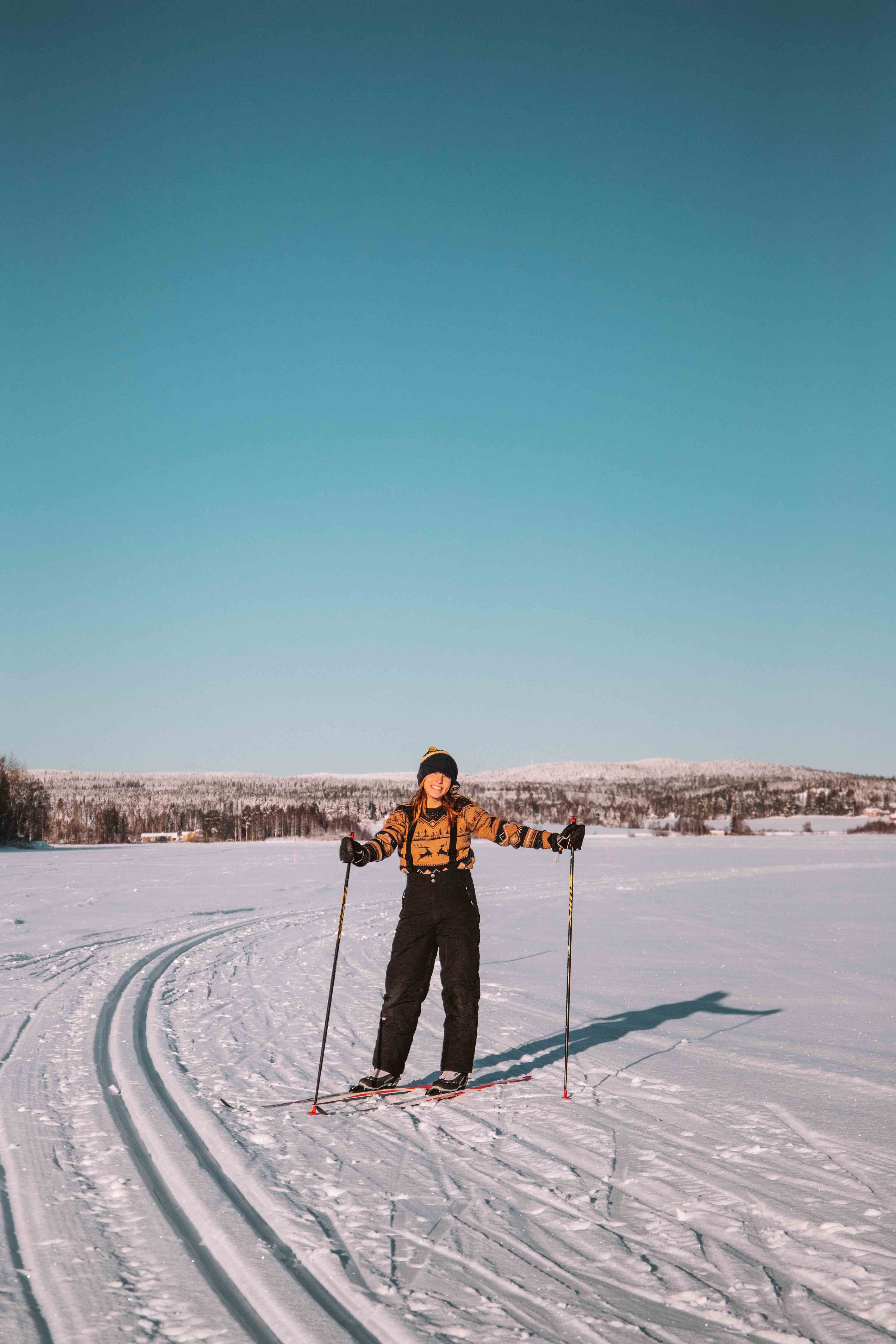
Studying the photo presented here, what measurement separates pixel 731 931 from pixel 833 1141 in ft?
27.5

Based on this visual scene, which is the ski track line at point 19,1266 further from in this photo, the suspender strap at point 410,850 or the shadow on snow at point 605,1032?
the shadow on snow at point 605,1032

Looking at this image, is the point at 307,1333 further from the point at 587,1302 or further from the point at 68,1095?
the point at 68,1095

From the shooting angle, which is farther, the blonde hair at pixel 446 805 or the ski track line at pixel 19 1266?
the blonde hair at pixel 446 805

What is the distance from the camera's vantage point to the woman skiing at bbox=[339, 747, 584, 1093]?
494 cm

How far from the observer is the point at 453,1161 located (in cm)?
381

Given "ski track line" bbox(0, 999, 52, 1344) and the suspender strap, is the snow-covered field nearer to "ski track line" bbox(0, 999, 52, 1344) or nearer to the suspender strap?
"ski track line" bbox(0, 999, 52, 1344)

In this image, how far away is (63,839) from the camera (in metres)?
41.6

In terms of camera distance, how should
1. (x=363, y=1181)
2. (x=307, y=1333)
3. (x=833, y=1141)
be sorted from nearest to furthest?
(x=307, y=1333), (x=363, y=1181), (x=833, y=1141)

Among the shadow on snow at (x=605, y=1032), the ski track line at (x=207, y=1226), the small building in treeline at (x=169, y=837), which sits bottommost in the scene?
the small building in treeline at (x=169, y=837)

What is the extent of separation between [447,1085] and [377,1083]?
39 centimetres

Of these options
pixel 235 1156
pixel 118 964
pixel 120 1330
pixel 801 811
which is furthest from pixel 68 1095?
pixel 801 811

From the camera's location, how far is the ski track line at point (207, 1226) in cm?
251

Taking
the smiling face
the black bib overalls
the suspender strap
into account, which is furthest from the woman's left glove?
the suspender strap

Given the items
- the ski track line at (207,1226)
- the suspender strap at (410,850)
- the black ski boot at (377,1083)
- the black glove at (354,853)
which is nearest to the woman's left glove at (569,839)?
the suspender strap at (410,850)
